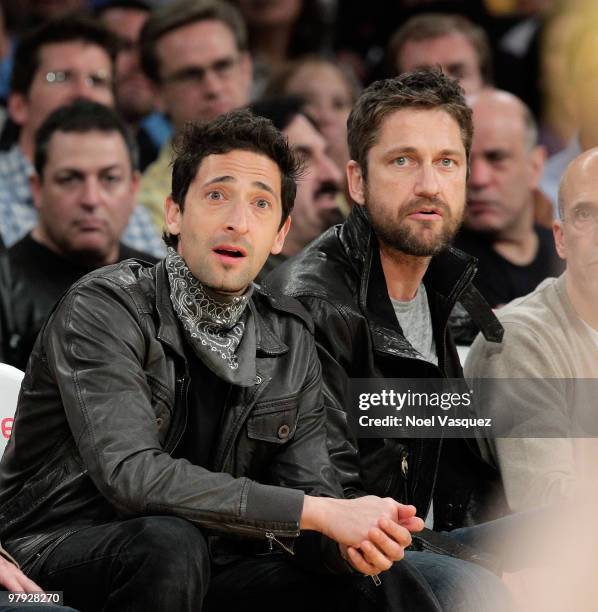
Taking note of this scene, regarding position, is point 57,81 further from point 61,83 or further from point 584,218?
point 584,218

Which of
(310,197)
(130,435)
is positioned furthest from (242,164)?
(310,197)

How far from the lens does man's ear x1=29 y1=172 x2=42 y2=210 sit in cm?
429

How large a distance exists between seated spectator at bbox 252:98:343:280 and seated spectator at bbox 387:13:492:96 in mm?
731

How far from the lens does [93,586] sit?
242cm

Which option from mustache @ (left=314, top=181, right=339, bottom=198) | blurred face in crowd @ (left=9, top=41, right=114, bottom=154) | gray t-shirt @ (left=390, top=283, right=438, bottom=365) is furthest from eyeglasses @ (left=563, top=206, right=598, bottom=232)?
blurred face in crowd @ (left=9, top=41, right=114, bottom=154)

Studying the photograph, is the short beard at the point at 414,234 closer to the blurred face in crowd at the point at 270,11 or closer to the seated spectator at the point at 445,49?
the seated spectator at the point at 445,49

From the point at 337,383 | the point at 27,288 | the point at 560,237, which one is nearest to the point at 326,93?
the point at 27,288

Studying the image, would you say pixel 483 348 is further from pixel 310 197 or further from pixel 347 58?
pixel 347 58

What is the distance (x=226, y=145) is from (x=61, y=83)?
227 cm

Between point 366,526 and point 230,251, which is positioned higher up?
point 230,251

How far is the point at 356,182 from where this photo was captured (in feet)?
10.9

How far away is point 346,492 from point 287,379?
1.04 feet

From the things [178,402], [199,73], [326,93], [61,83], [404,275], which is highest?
[326,93]

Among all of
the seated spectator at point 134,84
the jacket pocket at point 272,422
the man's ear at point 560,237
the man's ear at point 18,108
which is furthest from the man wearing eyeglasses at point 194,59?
the jacket pocket at point 272,422
